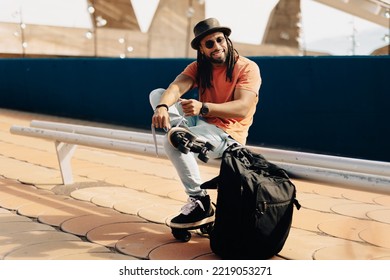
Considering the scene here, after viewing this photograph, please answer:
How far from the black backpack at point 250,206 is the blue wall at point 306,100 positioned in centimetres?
234

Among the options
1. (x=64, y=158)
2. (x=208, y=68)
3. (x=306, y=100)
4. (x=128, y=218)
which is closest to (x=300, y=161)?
(x=208, y=68)

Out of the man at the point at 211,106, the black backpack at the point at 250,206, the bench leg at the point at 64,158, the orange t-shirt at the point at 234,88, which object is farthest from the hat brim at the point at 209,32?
the bench leg at the point at 64,158

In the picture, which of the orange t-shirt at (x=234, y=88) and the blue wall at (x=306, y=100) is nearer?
the orange t-shirt at (x=234, y=88)

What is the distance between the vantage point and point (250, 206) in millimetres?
1686

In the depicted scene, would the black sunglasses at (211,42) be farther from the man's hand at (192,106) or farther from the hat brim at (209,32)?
the man's hand at (192,106)

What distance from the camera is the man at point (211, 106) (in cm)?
194

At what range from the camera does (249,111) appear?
2.01 m

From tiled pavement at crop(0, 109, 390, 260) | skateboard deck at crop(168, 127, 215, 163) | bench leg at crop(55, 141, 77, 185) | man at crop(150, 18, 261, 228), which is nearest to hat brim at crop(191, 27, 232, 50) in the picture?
man at crop(150, 18, 261, 228)

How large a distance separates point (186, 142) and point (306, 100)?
111 inches

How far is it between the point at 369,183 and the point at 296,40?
25.6m

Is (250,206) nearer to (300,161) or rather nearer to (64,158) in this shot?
(300,161)

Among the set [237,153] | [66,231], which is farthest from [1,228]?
[237,153]

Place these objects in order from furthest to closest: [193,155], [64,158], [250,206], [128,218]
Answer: [64,158], [128,218], [193,155], [250,206]

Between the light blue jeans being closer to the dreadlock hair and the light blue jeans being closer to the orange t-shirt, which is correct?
the orange t-shirt
